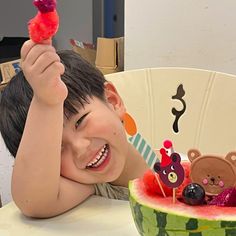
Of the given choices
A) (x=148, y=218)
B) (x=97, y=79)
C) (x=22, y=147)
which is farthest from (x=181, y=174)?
(x=97, y=79)

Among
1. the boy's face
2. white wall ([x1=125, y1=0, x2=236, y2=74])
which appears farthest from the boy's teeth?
white wall ([x1=125, y1=0, x2=236, y2=74])

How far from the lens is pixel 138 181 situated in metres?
0.50

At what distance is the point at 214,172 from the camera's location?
0.45 meters

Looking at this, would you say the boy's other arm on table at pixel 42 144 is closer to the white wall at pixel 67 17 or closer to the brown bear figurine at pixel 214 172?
the brown bear figurine at pixel 214 172

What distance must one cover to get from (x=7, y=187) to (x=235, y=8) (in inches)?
28.0

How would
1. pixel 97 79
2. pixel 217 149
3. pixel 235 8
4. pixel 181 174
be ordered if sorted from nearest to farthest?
pixel 181 174 → pixel 97 79 → pixel 217 149 → pixel 235 8

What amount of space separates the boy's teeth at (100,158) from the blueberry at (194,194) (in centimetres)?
19

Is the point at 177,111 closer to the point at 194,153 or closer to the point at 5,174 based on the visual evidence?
the point at 5,174

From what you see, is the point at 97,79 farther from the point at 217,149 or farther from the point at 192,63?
the point at 192,63

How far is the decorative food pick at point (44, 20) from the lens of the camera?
0.43 metres

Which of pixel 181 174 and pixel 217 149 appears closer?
pixel 181 174

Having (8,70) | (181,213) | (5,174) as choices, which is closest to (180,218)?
(181,213)

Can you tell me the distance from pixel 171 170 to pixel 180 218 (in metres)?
0.04

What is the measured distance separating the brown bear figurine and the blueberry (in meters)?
0.02
